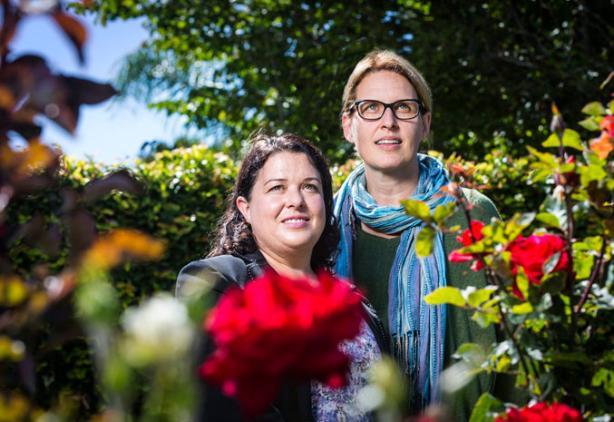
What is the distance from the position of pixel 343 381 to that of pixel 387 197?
214 centimetres

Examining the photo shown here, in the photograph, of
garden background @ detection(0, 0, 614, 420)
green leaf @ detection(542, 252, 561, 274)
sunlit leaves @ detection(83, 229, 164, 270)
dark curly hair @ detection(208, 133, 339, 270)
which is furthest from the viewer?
garden background @ detection(0, 0, 614, 420)

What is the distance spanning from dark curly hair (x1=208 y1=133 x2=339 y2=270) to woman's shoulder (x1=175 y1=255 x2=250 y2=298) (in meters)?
0.18

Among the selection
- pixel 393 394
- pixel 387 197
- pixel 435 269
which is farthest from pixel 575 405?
pixel 387 197

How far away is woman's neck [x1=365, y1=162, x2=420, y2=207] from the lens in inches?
116

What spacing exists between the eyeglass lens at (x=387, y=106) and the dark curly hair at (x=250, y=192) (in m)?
0.37

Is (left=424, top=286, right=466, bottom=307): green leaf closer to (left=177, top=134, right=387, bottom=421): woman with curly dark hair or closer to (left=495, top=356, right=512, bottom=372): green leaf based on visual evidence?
(left=495, top=356, right=512, bottom=372): green leaf

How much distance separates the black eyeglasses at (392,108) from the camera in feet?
9.51

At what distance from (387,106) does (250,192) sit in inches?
27.4

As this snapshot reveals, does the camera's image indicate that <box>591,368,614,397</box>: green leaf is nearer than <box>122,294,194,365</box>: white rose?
No

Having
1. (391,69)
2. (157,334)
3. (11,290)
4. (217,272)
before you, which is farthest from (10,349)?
(391,69)

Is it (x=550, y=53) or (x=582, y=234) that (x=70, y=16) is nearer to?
(x=582, y=234)

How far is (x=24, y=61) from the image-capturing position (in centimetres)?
98

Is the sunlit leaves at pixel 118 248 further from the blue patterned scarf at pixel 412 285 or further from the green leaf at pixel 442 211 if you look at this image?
the blue patterned scarf at pixel 412 285

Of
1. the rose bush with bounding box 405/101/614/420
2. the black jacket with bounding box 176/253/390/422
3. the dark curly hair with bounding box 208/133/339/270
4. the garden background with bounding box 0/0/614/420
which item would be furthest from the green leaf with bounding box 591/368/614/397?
the garden background with bounding box 0/0/614/420
